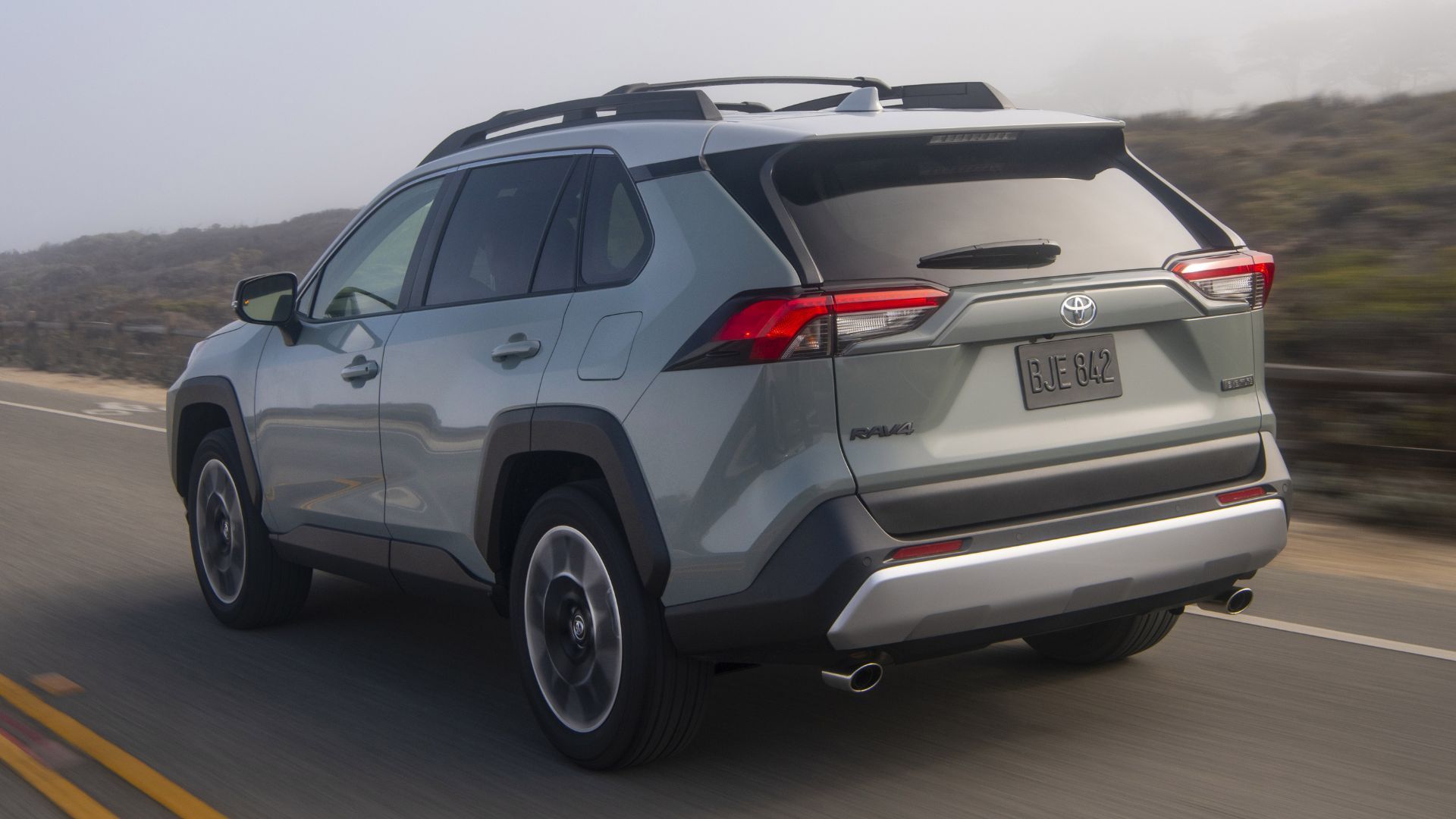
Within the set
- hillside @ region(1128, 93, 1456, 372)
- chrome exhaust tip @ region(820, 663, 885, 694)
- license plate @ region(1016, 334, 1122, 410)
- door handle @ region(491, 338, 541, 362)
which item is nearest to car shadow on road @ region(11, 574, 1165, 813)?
chrome exhaust tip @ region(820, 663, 885, 694)

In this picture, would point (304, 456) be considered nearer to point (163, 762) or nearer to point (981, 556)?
point (163, 762)

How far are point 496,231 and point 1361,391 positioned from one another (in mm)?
5262

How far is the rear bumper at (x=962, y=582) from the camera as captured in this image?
11.8ft

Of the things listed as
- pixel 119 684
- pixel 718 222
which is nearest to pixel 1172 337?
pixel 718 222

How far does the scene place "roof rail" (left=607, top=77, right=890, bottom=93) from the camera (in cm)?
480

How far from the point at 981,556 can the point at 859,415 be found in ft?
1.52

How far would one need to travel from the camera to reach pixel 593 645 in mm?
4332

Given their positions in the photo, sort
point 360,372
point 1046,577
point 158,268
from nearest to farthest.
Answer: point 1046,577 < point 360,372 < point 158,268

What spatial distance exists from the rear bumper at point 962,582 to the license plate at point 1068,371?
30cm

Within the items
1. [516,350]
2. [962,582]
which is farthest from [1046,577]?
[516,350]

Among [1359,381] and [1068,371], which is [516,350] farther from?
[1359,381]

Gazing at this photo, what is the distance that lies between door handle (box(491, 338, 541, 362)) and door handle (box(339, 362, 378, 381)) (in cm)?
80

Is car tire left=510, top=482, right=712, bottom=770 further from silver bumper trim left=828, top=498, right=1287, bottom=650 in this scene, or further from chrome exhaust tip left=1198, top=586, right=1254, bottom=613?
chrome exhaust tip left=1198, top=586, right=1254, bottom=613

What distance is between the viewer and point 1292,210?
1911 centimetres
